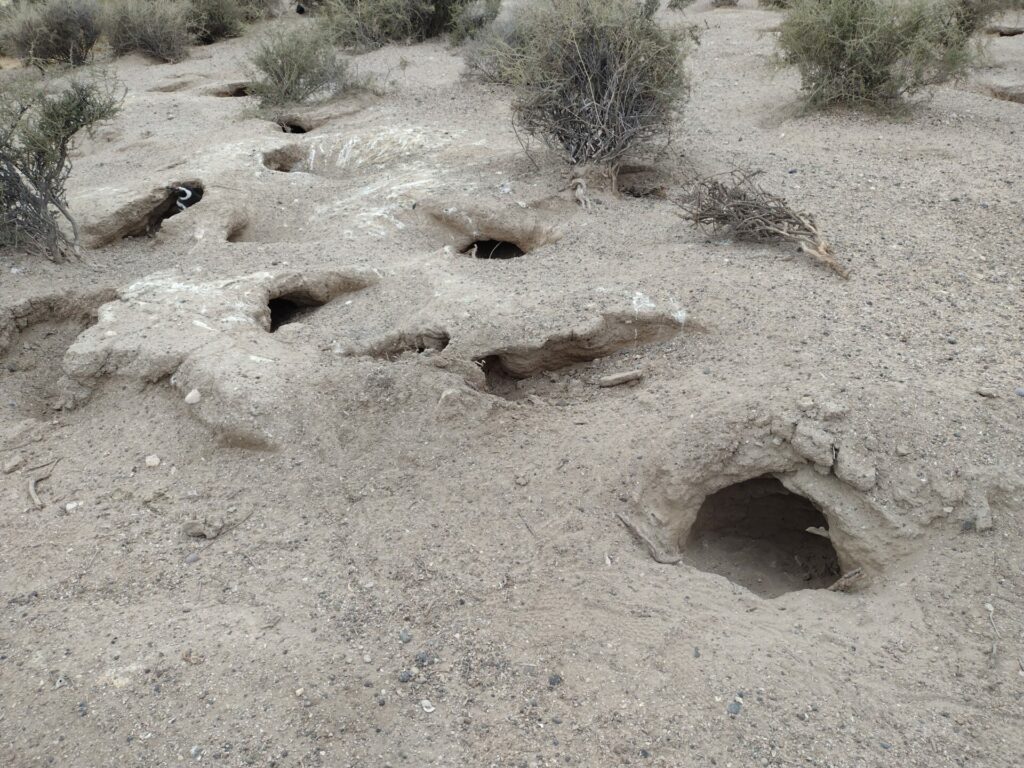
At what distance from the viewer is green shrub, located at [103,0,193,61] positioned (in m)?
11.9

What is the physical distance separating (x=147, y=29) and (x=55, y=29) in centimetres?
175

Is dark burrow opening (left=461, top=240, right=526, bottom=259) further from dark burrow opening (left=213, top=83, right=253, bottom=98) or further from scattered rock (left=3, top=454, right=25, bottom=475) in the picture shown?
dark burrow opening (left=213, top=83, right=253, bottom=98)

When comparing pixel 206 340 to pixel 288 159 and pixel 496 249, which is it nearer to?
pixel 496 249

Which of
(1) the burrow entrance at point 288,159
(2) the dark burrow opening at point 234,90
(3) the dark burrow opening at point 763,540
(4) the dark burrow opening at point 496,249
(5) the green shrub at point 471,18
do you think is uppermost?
(5) the green shrub at point 471,18

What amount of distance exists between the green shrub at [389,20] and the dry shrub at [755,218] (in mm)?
7613

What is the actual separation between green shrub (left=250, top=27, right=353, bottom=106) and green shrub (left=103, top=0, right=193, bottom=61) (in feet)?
12.4

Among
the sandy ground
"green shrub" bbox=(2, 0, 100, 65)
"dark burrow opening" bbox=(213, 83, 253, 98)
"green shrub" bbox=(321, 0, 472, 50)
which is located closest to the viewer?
the sandy ground

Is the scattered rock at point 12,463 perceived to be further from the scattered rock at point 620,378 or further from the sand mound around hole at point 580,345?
the scattered rock at point 620,378

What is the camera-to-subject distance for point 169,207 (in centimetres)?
638

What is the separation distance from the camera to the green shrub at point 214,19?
13.0 m


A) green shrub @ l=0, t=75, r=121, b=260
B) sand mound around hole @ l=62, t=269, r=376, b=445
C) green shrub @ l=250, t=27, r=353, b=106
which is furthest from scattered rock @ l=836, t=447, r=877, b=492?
green shrub @ l=250, t=27, r=353, b=106

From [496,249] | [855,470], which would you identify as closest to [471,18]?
[496,249]

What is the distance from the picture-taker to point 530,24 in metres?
6.78

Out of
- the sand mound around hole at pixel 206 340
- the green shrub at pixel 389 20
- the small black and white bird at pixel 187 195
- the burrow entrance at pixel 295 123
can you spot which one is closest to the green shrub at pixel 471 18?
the green shrub at pixel 389 20
